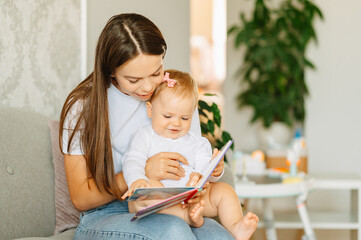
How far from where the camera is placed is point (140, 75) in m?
1.37

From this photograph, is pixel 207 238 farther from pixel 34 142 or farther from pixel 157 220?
pixel 34 142

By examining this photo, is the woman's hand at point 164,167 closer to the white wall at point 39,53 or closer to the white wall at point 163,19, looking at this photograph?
the white wall at point 39,53

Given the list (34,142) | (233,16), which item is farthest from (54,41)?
(233,16)

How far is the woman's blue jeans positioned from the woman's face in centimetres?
38

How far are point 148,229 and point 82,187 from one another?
311 mm

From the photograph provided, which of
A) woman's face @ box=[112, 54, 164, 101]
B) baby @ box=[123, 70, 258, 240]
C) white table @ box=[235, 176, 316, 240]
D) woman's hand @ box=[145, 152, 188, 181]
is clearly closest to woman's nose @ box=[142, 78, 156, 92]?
woman's face @ box=[112, 54, 164, 101]

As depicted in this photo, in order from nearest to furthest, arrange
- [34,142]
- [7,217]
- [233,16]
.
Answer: [7,217] < [34,142] < [233,16]

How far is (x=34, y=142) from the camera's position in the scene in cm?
158

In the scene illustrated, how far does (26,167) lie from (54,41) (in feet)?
2.31

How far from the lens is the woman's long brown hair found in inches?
54.3

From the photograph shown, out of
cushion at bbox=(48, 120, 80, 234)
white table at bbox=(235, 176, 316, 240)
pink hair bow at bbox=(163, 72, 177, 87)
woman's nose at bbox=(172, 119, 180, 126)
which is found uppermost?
pink hair bow at bbox=(163, 72, 177, 87)

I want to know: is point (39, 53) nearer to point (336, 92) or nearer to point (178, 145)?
point (178, 145)

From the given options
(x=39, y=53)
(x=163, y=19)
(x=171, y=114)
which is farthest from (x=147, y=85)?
(x=163, y=19)

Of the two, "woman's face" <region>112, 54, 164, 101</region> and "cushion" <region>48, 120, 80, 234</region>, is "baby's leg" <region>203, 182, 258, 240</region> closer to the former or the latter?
"woman's face" <region>112, 54, 164, 101</region>
